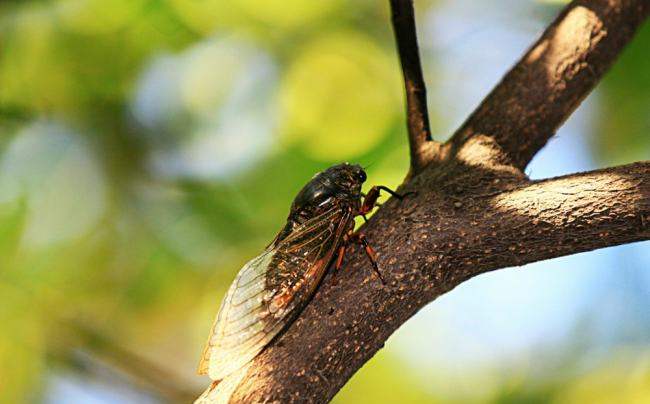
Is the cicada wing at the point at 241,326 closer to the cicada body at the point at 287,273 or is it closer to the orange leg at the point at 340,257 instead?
the cicada body at the point at 287,273

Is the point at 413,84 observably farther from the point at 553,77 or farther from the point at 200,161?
the point at 200,161

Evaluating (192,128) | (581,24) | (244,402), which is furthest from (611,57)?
(192,128)

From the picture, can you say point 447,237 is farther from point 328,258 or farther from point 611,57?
point 611,57

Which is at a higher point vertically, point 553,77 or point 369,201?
point 553,77

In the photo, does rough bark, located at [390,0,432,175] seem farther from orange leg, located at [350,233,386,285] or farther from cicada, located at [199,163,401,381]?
orange leg, located at [350,233,386,285]

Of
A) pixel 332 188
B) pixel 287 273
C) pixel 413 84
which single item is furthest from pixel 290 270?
pixel 413 84

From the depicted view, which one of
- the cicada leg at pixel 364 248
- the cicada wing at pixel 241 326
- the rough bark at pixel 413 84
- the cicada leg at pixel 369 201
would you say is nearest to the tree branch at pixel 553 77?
the rough bark at pixel 413 84
